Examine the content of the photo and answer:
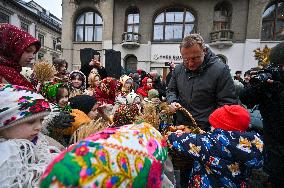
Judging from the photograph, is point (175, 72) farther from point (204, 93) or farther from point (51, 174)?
point (51, 174)

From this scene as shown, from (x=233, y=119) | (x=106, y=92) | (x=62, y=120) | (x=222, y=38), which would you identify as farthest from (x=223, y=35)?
(x=62, y=120)

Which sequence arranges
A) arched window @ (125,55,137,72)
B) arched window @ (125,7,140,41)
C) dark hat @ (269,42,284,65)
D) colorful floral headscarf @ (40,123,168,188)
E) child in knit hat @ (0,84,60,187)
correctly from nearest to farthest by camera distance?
colorful floral headscarf @ (40,123,168,188) → child in knit hat @ (0,84,60,187) → dark hat @ (269,42,284,65) → arched window @ (125,7,140,41) → arched window @ (125,55,137,72)

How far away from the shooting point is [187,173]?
2.35 meters

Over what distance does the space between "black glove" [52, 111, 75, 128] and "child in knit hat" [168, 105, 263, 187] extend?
0.76 m

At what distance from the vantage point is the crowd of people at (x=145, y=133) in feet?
2.12

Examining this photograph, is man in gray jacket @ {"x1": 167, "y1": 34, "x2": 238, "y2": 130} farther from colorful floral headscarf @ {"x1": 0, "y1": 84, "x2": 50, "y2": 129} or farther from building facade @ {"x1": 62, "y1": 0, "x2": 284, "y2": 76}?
building facade @ {"x1": 62, "y1": 0, "x2": 284, "y2": 76}

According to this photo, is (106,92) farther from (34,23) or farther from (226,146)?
(34,23)

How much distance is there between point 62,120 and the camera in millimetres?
1802

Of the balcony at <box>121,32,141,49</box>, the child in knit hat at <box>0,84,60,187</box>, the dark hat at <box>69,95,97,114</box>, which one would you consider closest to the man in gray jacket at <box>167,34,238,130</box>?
the dark hat at <box>69,95,97,114</box>

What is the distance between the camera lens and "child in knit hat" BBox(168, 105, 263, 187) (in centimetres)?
185

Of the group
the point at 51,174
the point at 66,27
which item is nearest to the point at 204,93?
the point at 51,174

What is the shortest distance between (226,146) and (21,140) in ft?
4.54

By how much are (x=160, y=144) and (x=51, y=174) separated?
→ 1.16ft

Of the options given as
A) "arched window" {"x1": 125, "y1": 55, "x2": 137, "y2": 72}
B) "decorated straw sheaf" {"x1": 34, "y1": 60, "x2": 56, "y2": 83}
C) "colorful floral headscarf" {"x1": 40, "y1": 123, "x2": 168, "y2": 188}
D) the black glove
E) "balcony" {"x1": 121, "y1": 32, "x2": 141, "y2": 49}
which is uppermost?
"balcony" {"x1": 121, "y1": 32, "x2": 141, "y2": 49}
